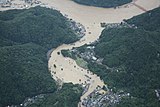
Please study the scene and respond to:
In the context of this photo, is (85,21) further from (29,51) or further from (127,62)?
(127,62)

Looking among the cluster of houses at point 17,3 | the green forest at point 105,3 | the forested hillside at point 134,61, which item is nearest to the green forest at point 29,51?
the forested hillside at point 134,61

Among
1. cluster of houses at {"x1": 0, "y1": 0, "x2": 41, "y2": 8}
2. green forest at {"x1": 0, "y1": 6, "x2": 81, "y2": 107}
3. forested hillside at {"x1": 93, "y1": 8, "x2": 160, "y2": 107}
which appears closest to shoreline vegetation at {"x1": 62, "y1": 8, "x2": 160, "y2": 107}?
forested hillside at {"x1": 93, "y1": 8, "x2": 160, "y2": 107}

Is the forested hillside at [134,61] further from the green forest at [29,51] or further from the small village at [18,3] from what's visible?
the small village at [18,3]

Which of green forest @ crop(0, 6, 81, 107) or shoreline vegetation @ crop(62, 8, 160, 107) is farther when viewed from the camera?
green forest @ crop(0, 6, 81, 107)

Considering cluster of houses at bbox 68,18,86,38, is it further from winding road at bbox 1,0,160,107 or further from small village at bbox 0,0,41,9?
small village at bbox 0,0,41,9

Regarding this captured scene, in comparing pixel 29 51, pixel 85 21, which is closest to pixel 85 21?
pixel 85 21

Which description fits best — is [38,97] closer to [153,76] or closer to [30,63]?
[30,63]
